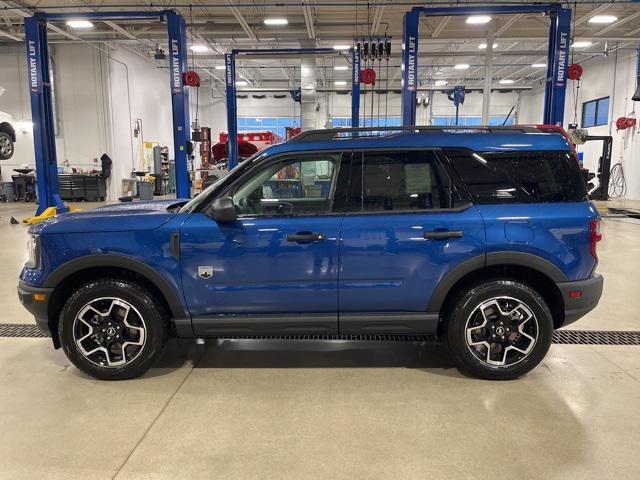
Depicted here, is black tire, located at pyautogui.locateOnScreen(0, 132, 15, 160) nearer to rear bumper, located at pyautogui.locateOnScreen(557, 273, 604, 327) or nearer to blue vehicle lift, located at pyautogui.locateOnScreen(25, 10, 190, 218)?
blue vehicle lift, located at pyautogui.locateOnScreen(25, 10, 190, 218)

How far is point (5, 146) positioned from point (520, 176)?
15784 mm

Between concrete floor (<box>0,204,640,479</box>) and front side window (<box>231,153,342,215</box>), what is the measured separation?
1160 mm

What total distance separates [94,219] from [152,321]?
2.57 feet

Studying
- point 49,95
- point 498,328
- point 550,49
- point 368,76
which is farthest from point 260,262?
point 49,95

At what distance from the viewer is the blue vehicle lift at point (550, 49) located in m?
9.05

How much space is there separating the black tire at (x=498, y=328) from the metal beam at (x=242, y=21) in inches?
469

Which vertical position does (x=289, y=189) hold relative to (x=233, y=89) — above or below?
below

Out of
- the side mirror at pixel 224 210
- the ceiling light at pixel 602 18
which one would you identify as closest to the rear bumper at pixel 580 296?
the side mirror at pixel 224 210

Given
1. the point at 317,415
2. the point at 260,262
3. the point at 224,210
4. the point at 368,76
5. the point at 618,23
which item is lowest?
the point at 317,415

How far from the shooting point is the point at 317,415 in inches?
110

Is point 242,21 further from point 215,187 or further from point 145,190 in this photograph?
point 215,187

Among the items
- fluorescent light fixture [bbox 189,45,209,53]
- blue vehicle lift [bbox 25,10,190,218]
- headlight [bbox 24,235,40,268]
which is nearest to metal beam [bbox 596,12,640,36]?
blue vehicle lift [bbox 25,10,190,218]

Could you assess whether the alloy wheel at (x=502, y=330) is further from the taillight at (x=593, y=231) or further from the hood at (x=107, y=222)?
the hood at (x=107, y=222)

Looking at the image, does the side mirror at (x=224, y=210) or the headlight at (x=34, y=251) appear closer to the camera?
the side mirror at (x=224, y=210)
